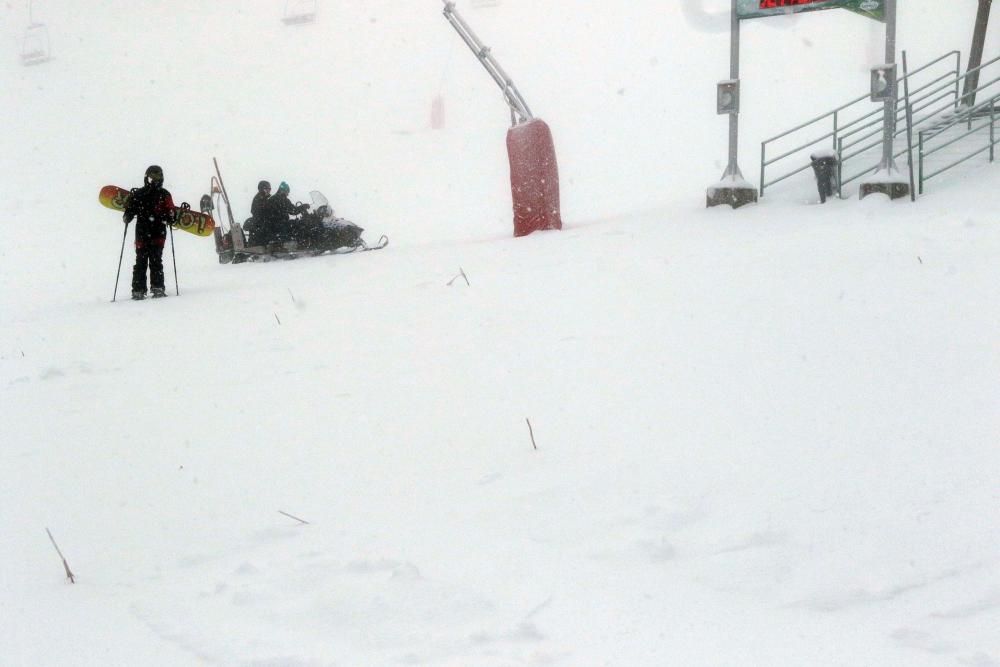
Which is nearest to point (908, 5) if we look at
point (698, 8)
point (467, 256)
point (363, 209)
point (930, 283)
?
point (698, 8)

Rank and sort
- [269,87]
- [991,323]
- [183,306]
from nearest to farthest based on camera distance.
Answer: [991,323]
[183,306]
[269,87]

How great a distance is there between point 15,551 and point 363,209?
21826 mm

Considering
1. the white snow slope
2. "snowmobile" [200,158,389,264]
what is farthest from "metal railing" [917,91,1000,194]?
"snowmobile" [200,158,389,264]

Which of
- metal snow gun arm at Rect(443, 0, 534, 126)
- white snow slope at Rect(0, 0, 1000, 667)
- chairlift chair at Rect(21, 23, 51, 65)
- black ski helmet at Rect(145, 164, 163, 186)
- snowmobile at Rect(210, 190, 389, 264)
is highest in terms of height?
chairlift chair at Rect(21, 23, 51, 65)

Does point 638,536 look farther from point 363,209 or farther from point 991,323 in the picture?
point 363,209

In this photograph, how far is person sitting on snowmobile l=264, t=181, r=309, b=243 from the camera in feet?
50.0

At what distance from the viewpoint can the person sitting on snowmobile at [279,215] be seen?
600 inches

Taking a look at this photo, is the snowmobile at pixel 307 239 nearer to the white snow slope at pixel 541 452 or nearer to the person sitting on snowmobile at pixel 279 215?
the person sitting on snowmobile at pixel 279 215

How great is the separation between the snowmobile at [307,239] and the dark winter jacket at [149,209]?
12.5 ft

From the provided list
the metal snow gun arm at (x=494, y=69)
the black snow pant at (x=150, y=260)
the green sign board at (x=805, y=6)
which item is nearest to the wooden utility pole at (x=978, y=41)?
the green sign board at (x=805, y=6)

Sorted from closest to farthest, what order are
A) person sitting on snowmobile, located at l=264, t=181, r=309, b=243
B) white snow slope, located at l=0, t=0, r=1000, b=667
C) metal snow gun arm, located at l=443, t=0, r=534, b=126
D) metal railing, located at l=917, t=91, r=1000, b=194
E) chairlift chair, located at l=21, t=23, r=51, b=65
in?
white snow slope, located at l=0, t=0, r=1000, b=667 → metal railing, located at l=917, t=91, r=1000, b=194 → metal snow gun arm, located at l=443, t=0, r=534, b=126 → person sitting on snowmobile, located at l=264, t=181, r=309, b=243 → chairlift chair, located at l=21, t=23, r=51, b=65

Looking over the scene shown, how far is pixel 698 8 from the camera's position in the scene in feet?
124

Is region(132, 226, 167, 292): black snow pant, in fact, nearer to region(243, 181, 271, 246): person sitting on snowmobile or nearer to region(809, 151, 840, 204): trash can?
region(243, 181, 271, 246): person sitting on snowmobile

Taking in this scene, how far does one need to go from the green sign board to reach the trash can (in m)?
1.71
